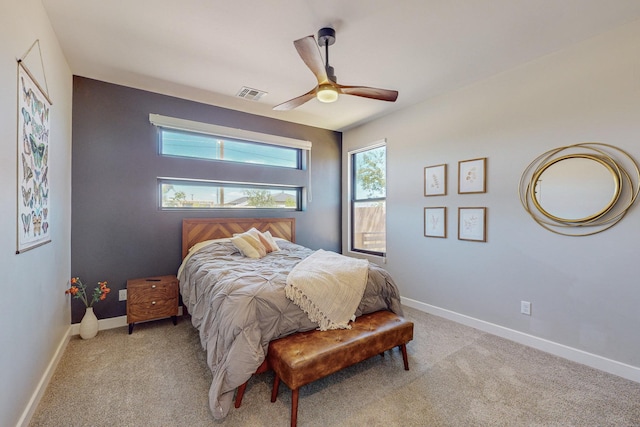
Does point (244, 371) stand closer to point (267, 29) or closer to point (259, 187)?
point (267, 29)

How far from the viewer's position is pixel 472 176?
3.11 metres

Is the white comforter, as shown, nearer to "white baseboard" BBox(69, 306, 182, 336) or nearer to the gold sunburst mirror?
"white baseboard" BBox(69, 306, 182, 336)

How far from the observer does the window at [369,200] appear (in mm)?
4277

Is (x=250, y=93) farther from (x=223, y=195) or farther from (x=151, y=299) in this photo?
(x=151, y=299)

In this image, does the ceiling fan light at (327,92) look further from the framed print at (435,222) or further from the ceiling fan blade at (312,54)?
the framed print at (435,222)

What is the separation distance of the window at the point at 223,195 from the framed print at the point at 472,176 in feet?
7.88

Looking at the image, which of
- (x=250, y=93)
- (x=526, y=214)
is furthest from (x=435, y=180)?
(x=250, y=93)

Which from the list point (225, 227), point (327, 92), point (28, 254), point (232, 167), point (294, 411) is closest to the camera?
point (294, 411)

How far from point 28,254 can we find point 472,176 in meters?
3.85

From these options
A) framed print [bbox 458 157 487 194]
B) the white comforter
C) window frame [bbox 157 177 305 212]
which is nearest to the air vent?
window frame [bbox 157 177 305 212]

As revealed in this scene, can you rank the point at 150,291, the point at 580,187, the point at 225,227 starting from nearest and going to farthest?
the point at 580,187, the point at 150,291, the point at 225,227

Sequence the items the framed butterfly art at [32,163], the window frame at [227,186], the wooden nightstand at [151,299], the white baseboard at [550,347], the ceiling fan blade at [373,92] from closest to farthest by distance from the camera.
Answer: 1. the framed butterfly art at [32,163]
2. the white baseboard at [550,347]
3. the ceiling fan blade at [373,92]
4. the wooden nightstand at [151,299]
5. the window frame at [227,186]

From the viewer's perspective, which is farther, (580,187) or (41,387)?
(580,187)

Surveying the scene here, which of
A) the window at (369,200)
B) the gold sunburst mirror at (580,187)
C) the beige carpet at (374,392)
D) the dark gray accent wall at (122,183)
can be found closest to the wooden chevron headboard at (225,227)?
the dark gray accent wall at (122,183)
